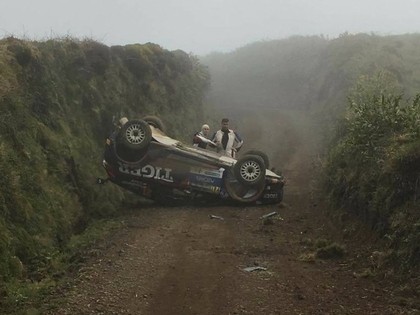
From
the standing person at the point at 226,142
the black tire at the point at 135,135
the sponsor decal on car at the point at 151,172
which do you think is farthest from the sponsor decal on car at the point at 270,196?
the black tire at the point at 135,135

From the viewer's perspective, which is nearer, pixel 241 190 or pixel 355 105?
pixel 355 105

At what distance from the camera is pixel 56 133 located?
11422 millimetres

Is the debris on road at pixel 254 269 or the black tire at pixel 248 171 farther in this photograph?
the black tire at pixel 248 171

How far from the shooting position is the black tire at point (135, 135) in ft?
40.0

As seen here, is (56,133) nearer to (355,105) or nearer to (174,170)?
(174,170)

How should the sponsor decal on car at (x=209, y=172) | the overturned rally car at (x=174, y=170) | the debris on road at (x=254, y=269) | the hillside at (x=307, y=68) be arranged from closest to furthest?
1. the debris on road at (x=254, y=269)
2. the overturned rally car at (x=174, y=170)
3. the sponsor decal on car at (x=209, y=172)
4. the hillside at (x=307, y=68)

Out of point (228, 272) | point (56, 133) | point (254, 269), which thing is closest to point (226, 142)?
point (56, 133)

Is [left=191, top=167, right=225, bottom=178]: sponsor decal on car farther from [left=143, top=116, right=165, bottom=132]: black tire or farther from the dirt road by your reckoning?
[left=143, top=116, right=165, bottom=132]: black tire

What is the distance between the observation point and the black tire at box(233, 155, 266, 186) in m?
12.6

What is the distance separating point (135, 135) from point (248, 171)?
298cm

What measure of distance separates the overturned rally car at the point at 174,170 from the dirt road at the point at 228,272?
130 cm

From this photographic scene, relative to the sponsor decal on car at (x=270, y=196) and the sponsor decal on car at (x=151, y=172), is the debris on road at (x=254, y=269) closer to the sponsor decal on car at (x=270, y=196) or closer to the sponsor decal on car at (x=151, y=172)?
the sponsor decal on car at (x=151, y=172)

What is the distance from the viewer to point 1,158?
8.14m

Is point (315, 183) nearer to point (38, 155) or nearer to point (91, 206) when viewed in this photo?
point (91, 206)
